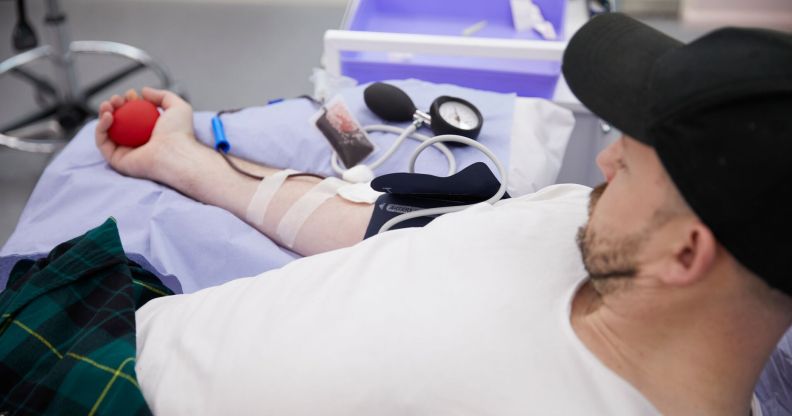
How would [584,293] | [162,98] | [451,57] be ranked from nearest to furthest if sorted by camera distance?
[584,293] < [162,98] < [451,57]

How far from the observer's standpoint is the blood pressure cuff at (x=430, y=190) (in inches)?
43.6

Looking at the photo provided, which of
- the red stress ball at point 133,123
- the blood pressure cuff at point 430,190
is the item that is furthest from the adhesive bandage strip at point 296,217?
the red stress ball at point 133,123

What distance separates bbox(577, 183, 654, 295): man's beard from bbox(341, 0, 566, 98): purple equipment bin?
2.85 feet

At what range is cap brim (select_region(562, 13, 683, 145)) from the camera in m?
0.74

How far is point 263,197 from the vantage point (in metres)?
1.28

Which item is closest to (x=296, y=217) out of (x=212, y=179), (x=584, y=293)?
(x=212, y=179)

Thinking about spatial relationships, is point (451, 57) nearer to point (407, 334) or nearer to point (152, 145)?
point (152, 145)

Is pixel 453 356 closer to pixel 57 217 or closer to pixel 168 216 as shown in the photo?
pixel 168 216

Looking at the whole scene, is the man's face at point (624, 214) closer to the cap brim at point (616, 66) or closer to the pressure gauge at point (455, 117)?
the cap brim at point (616, 66)

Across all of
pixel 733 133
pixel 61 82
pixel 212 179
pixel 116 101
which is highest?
pixel 733 133

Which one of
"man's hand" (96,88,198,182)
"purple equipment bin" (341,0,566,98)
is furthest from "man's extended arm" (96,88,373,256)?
"purple equipment bin" (341,0,566,98)

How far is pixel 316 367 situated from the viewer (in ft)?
2.64

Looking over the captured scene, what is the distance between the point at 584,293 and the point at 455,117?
59 centimetres

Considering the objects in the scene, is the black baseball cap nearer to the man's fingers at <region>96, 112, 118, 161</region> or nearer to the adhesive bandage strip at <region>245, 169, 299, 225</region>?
the adhesive bandage strip at <region>245, 169, 299, 225</region>
